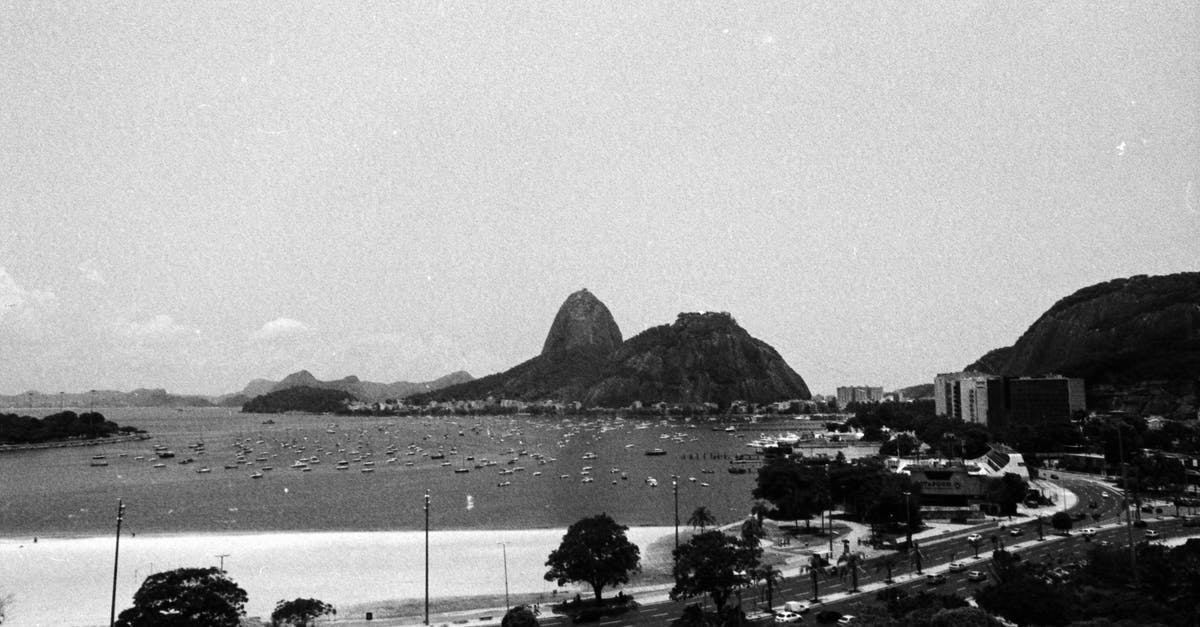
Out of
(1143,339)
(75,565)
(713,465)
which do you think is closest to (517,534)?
(75,565)

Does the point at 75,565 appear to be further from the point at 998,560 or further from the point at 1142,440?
the point at 1142,440

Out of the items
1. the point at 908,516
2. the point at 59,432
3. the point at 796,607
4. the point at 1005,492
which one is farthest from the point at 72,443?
the point at 796,607

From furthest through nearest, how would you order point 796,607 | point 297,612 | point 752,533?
1. point 752,533
2. point 796,607
3. point 297,612

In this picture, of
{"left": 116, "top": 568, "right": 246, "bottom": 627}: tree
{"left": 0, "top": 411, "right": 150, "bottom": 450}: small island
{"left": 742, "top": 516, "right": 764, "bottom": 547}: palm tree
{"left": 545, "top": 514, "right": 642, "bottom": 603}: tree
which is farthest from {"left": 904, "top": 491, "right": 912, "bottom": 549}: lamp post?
{"left": 0, "top": 411, "right": 150, "bottom": 450}: small island

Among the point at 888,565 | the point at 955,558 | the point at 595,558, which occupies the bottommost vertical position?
the point at 955,558

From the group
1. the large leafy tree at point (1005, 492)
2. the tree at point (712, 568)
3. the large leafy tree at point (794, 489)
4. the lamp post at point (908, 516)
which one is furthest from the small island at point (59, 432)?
the large leafy tree at point (1005, 492)

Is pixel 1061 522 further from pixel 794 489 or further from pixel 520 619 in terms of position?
pixel 520 619

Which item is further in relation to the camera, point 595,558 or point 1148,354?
point 1148,354
